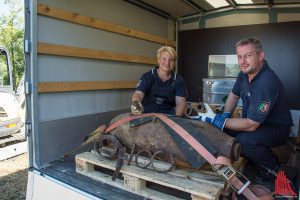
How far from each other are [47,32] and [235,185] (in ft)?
8.06

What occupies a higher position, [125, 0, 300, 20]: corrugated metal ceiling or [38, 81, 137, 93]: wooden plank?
[125, 0, 300, 20]: corrugated metal ceiling

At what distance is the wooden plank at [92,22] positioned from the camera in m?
3.18

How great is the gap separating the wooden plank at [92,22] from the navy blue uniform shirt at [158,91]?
0.88 m

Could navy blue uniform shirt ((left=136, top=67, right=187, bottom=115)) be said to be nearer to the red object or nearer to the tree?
the red object

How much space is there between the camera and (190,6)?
16.4 feet

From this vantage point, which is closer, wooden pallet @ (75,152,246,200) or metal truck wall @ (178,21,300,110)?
wooden pallet @ (75,152,246,200)

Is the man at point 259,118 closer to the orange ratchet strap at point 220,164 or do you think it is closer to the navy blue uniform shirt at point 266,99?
the navy blue uniform shirt at point 266,99

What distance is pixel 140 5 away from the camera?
468 cm

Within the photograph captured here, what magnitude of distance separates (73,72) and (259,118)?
2.21 meters

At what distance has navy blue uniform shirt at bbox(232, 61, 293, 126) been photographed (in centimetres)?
254

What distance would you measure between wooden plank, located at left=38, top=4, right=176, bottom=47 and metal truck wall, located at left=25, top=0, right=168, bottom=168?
51mm

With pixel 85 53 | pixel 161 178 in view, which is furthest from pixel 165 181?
pixel 85 53

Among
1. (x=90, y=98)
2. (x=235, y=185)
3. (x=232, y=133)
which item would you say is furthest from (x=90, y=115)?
(x=235, y=185)

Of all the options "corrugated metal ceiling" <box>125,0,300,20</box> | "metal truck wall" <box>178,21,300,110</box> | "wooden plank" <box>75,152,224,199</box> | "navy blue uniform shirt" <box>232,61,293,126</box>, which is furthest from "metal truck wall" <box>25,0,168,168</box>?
"navy blue uniform shirt" <box>232,61,293,126</box>
